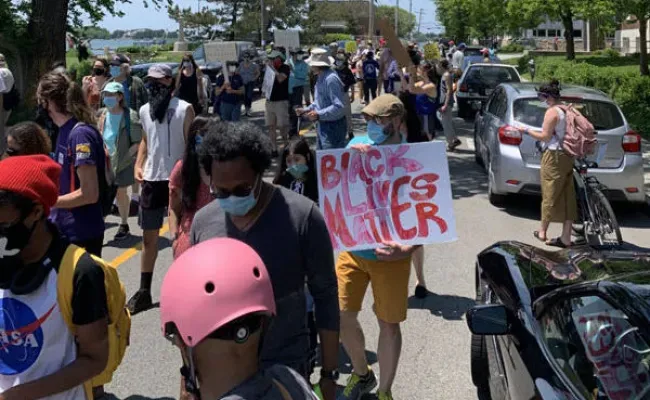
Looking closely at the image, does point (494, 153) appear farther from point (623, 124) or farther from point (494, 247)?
point (494, 247)

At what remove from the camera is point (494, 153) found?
10.3 m

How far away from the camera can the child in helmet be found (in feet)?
6.14

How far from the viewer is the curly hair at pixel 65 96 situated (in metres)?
4.74

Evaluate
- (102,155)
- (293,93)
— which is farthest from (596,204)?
(293,93)

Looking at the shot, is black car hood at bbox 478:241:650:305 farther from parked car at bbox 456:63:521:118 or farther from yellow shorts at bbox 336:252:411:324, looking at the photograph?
parked car at bbox 456:63:521:118

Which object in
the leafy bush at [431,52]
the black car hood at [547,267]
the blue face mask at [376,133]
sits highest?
the leafy bush at [431,52]

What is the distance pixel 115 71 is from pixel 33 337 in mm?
9322

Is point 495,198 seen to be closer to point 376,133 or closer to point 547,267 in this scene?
point 376,133

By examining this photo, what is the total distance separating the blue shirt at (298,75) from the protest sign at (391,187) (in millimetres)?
10155

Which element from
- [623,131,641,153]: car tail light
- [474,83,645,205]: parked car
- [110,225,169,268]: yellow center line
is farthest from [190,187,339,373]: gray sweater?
[623,131,641,153]: car tail light

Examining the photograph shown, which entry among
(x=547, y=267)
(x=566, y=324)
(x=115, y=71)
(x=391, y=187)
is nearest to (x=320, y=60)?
(x=115, y=71)

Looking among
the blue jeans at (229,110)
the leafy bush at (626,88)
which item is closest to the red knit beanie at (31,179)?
the blue jeans at (229,110)

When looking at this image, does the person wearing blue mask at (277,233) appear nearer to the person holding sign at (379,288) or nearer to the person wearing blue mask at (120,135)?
the person holding sign at (379,288)

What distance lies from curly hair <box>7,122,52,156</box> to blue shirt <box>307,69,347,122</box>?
4775 millimetres
